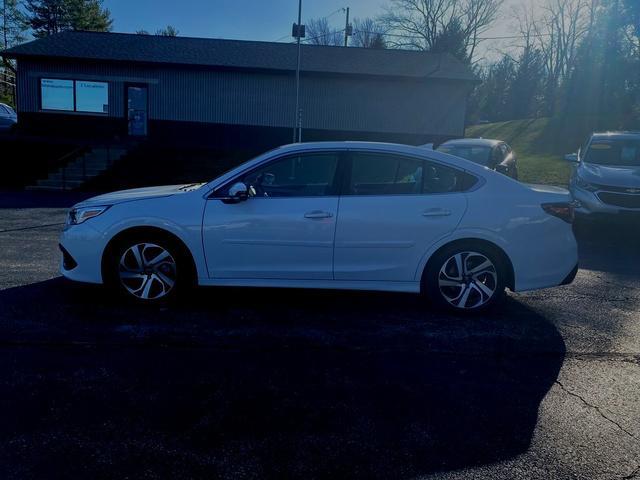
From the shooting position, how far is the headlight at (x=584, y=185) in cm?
1059

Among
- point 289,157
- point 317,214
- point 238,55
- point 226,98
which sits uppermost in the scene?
point 238,55

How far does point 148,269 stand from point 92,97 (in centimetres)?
2181

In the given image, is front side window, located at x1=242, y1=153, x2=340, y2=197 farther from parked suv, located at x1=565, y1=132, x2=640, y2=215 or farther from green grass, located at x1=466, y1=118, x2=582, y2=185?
green grass, located at x1=466, y1=118, x2=582, y2=185

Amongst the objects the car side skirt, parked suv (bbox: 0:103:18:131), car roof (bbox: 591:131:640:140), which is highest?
parked suv (bbox: 0:103:18:131)

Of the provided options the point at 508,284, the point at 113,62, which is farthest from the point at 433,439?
the point at 113,62

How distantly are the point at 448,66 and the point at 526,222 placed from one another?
22.4 meters

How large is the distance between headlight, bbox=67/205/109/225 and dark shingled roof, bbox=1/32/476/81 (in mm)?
19451

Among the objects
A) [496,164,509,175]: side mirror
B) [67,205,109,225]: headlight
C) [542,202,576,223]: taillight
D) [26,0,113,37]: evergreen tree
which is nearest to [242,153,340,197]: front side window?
[67,205,109,225]: headlight

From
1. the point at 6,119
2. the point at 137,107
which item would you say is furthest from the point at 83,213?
the point at 6,119

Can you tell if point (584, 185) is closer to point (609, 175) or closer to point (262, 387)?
point (609, 175)

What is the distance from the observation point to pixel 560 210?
528 centimetres

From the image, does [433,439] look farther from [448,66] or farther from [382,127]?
[448,66]

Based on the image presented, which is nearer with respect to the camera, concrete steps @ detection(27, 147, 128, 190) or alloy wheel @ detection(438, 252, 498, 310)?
alloy wheel @ detection(438, 252, 498, 310)

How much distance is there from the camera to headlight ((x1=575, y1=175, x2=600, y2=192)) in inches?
417
